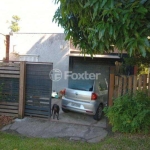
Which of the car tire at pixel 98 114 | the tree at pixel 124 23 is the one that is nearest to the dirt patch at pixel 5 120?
the car tire at pixel 98 114

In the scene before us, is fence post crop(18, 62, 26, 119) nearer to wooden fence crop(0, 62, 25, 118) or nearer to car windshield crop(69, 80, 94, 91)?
wooden fence crop(0, 62, 25, 118)

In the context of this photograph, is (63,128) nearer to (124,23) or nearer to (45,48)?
(124,23)

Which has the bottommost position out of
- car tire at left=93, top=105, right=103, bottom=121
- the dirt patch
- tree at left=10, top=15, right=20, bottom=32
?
the dirt patch

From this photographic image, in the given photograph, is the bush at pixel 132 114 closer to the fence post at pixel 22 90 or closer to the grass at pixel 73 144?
the grass at pixel 73 144

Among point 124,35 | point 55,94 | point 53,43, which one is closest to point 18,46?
point 53,43

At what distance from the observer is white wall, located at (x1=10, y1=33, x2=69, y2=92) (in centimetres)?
1218

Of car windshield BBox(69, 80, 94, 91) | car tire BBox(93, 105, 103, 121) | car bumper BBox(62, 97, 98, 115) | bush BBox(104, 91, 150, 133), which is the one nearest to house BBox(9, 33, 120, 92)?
car windshield BBox(69, 80, 94, 91)

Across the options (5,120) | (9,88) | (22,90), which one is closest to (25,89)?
(22,90)

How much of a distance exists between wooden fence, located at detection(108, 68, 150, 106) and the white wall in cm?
639

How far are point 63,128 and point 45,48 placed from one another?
740 centimetres

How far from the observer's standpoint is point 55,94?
38.4 feet

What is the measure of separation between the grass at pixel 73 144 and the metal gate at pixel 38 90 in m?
1.91

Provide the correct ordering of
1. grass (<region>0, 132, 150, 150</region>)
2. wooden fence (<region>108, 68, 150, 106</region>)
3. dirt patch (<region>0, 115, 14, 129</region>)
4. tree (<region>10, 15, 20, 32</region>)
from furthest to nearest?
tree (<region>10, 15, 20, 32</region>), dirt patch (<region>0, 115, 14, 129</region>), wooden fence (<region>108, 68, 150, 106</region>), grass (<region>0, 132, 150, 150</region>)

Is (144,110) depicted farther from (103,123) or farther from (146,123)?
(103,123)
